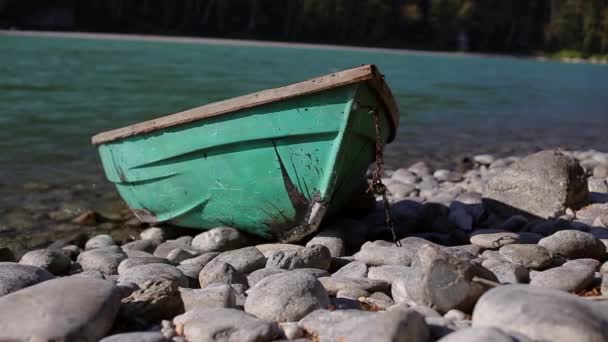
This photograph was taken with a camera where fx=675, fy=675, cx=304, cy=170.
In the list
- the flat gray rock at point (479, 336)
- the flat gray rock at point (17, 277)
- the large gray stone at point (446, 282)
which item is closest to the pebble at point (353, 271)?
the large gray stone at point (446, 282)

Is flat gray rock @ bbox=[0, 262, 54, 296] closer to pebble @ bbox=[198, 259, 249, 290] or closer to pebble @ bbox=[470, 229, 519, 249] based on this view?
pebble @ bbox=[198, 259, 249, 290]

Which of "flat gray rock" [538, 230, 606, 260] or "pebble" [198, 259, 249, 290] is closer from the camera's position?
"pebble" [198, 259, 249, 290]

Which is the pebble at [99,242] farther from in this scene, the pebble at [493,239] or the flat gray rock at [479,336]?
the flat gray rock at [479,336]

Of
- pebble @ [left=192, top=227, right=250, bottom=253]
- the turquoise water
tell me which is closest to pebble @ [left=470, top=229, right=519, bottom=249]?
pebble @ [left=192, top=227, right=250, bottom=253]

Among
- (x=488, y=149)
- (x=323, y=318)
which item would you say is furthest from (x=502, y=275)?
(x=488, y=149)

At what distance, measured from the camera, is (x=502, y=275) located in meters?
3.41

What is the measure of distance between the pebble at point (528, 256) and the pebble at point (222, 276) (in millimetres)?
1549

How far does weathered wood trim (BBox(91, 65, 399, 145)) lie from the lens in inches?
158

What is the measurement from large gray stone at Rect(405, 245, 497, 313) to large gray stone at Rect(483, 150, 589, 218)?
267 centimetres

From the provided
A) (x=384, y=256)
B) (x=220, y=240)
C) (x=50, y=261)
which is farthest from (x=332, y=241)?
(x=50, y=261)

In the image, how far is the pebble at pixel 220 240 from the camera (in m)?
4.84

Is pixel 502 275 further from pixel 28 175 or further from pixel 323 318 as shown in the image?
pixel 28 175

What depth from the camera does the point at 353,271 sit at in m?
3.79

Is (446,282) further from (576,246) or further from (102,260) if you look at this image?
(102,260)
